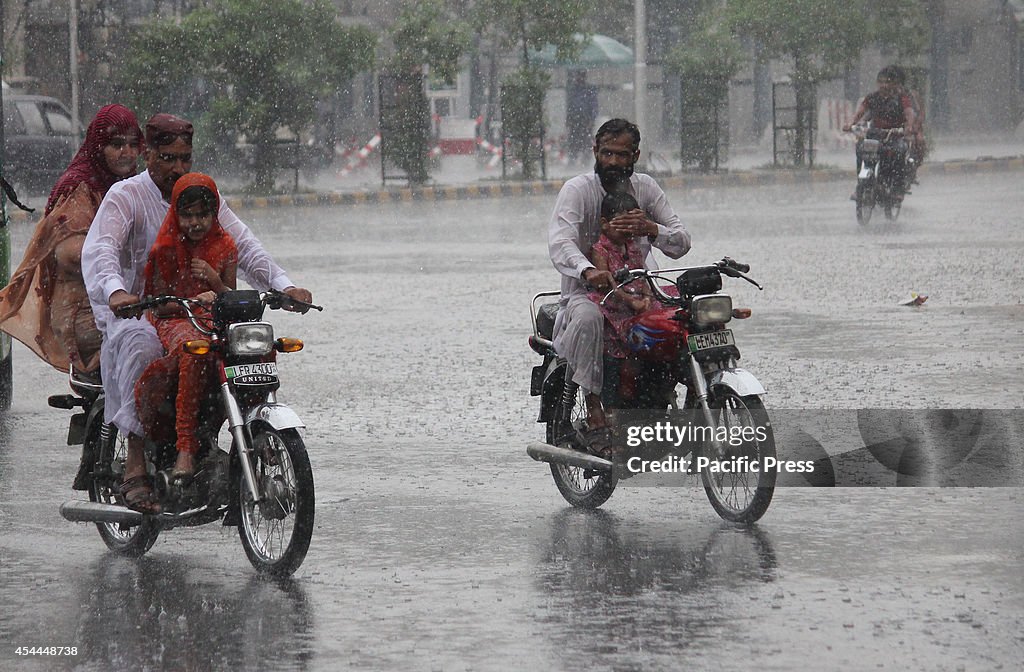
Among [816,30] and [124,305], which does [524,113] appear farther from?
[124,305]

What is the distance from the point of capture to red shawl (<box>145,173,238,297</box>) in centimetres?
597

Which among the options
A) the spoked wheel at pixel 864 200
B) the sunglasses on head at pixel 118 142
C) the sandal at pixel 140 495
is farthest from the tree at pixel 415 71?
the sandal at pixel 140 495

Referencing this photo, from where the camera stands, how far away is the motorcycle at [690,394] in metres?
6.37

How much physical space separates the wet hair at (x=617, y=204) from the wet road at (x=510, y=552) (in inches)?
45.2

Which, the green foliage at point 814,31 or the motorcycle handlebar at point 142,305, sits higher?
the green foliage at point 814,31

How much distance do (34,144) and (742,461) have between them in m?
23.6

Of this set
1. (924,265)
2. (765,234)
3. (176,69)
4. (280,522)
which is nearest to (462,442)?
(280,522)

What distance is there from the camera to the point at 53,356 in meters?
6.77

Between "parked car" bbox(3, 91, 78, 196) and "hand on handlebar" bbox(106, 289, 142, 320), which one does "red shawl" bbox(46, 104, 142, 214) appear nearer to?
"hand on handlebar" bbox(106, 289, 142, 320)

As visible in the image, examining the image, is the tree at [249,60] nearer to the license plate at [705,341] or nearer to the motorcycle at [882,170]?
the motorcycle at [882,170]

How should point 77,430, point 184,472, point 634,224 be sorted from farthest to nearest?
point 634,224, point 77,430, point 184,472

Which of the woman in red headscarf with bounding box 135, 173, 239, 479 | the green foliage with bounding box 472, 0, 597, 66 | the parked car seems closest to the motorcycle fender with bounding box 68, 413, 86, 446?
the woman in red headscarf with bounding box 135, 173, 239, 479

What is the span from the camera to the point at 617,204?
6.75 meters
